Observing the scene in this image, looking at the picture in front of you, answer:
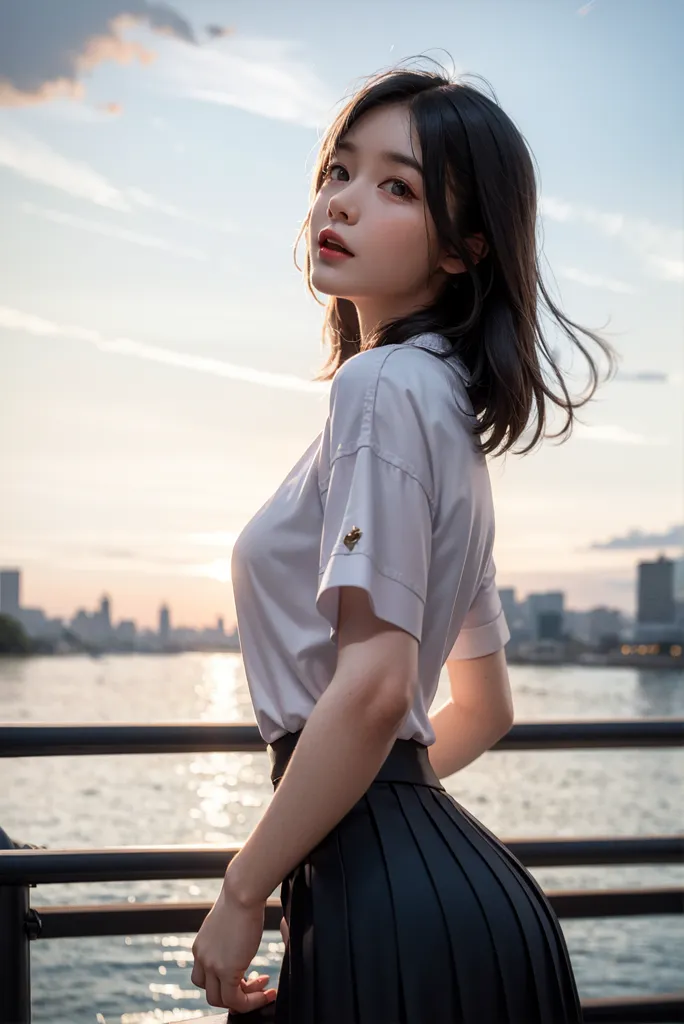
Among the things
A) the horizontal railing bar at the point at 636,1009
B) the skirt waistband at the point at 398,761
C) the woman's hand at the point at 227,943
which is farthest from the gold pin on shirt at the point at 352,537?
the horizontal railing bar at the point at 636,1009

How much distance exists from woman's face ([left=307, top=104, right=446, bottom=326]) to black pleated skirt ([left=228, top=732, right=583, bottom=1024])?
1.87ft

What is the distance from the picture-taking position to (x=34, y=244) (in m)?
23.8

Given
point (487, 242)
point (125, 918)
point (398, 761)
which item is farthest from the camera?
point (125, 918)

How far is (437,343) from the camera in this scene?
1.18 metres

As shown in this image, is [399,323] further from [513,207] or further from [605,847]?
[605,847]

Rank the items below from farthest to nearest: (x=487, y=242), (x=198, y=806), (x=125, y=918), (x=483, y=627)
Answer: (x=198, y=806)
(x=125, y=918)
(x=483, y=627)
(x=487, y=242)

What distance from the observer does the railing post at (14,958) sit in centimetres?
145

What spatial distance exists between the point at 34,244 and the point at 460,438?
2462cm

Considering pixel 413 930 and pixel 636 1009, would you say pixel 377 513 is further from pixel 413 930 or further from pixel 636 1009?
pixel 636 1009

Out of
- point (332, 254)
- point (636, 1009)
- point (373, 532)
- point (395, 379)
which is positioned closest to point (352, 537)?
point (373, 532)

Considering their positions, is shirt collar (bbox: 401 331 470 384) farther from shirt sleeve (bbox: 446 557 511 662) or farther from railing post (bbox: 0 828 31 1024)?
railing post (bbox: 0 828 31 1024)

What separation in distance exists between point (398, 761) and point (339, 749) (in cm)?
18

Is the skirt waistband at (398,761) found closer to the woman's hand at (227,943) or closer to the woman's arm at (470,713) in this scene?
the woman's hand at (227,943)

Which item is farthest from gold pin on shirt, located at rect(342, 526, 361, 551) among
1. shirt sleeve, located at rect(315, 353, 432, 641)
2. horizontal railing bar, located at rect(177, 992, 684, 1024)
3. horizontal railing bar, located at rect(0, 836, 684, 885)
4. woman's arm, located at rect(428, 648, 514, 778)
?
horizontal railing bar, located at rect(177, 992, 684, 1024)
